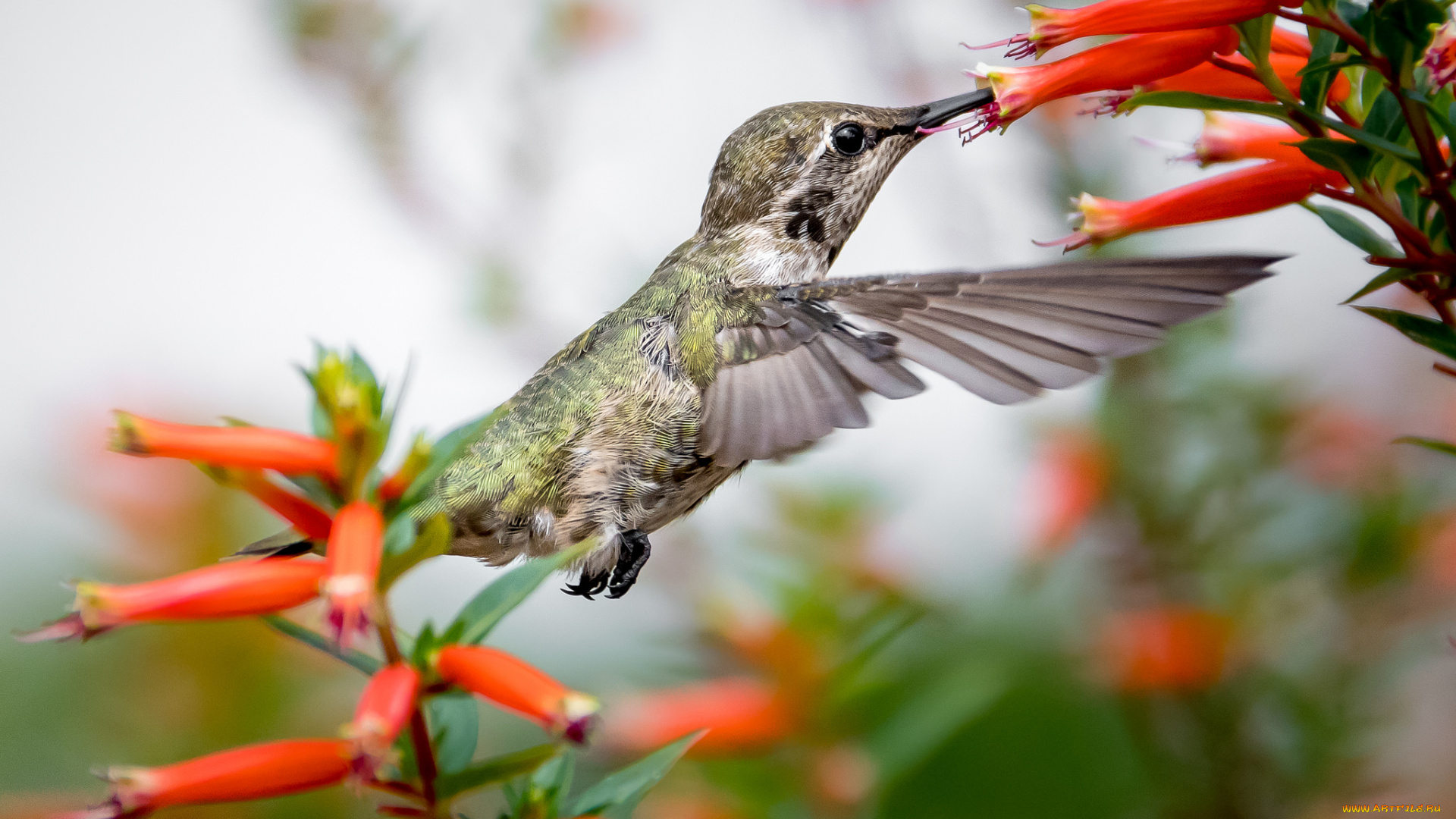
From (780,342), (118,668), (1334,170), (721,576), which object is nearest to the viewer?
(1334,170)

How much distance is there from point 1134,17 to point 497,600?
83 cm

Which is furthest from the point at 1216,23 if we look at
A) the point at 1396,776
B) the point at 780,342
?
the point at 1396,776

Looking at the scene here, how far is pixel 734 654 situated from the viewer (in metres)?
2.12

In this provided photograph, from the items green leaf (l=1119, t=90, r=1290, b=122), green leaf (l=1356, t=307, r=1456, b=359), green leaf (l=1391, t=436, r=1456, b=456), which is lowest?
green leaf (l=1391, t=436, r=1456, b=456)

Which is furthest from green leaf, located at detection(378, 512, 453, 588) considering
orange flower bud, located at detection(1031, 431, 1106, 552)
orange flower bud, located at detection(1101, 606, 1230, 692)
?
orange flower bud, located at detection(1031, 431, 1106, 552)

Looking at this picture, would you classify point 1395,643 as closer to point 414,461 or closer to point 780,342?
point 780,342

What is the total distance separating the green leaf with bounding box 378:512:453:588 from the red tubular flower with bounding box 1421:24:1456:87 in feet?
3.15

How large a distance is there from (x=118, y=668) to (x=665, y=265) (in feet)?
5.11

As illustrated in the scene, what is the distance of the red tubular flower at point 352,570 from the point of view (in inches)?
37.1

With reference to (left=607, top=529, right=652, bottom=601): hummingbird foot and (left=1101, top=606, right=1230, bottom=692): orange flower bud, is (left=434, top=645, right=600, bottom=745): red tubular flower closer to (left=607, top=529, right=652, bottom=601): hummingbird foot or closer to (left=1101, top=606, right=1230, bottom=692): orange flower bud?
(left=607, top=529, right=652, bottom=601): hummingbird foot

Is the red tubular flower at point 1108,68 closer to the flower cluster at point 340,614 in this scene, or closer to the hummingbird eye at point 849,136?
the hummingbird eye at point 849,136

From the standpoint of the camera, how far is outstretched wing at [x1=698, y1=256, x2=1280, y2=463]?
3.75 feet

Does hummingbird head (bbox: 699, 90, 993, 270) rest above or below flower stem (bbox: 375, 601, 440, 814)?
above

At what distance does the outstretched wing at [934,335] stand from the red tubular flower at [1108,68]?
21 centimetres
